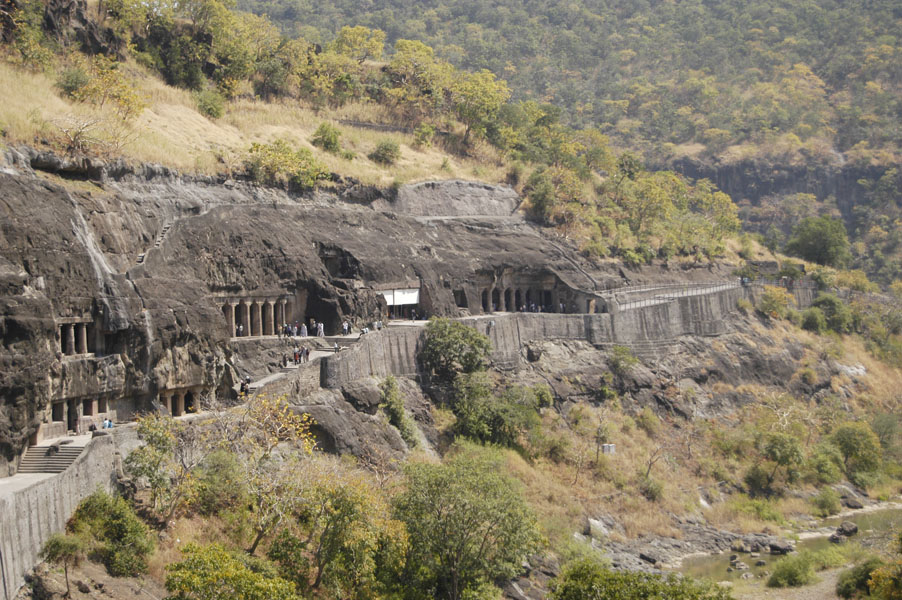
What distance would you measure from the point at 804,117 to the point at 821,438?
242 feet

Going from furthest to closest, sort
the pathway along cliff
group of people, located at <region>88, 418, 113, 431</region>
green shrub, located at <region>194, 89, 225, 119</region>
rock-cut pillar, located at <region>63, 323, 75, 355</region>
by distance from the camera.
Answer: green shrub, located at <region>194, 89, 225, 119</region> < rock-cut pillar, located at <region>63, 323, 75, 355</region> < group of people, located at <region>88, 418, 113, 431</region> < the pathway along cliff

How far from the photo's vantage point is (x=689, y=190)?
310ft

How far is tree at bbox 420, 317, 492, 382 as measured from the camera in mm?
46531

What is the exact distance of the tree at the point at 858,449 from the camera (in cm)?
5491

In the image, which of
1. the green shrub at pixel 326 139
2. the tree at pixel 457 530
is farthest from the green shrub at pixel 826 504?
the green shrub at pixel 326 139

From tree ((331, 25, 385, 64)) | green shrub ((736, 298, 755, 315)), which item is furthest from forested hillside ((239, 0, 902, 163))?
green shrub ((736, 298, 755, 315))

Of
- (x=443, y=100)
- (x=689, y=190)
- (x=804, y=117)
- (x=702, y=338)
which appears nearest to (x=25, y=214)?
(x=702, y=338)

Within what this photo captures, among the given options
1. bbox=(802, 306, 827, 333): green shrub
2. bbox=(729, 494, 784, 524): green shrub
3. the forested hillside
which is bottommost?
bbox=(729, 494, 784, 524): green shrub

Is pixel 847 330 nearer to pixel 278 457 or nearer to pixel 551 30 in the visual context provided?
pixel 278 457

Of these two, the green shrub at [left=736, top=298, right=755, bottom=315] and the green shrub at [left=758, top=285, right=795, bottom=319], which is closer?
the green shrub at [left=736, top=298, right=755, bottom=315]

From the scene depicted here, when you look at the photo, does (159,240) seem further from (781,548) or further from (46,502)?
(781,548)

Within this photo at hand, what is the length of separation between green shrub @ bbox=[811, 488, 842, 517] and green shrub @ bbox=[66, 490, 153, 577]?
36861mm

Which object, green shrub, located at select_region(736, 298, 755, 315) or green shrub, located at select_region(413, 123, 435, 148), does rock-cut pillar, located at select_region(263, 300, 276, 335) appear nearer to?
green shrub, located at select_region(413, 123, 435, 148)

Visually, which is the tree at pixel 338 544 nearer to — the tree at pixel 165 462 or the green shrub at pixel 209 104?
the tree at pixel 165 462
